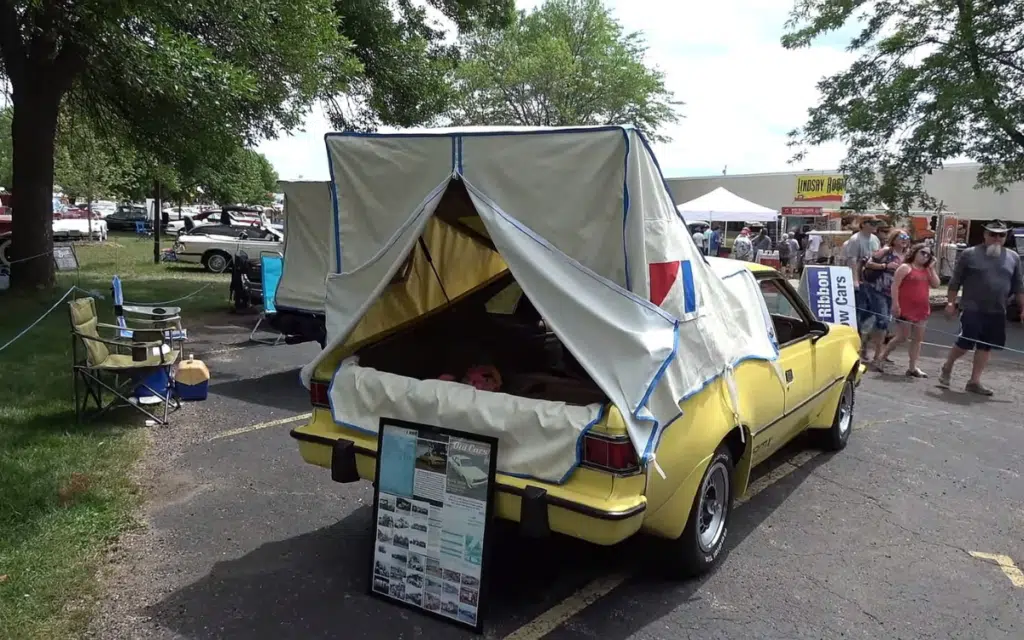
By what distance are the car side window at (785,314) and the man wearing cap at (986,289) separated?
13.0 feet

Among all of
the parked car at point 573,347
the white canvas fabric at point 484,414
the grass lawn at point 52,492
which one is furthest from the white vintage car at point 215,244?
the white canvas fabric at point 484,414

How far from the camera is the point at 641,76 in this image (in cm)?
3494

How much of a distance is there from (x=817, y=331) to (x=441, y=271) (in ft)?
9.01

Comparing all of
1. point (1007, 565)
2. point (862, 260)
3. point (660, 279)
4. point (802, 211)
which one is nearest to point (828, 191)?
point (802, 211)

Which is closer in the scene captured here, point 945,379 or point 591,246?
point 591,246

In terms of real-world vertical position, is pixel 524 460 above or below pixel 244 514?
above

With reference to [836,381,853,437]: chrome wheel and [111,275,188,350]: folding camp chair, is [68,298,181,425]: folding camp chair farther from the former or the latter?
[836,381,853,437]: chrome wheel

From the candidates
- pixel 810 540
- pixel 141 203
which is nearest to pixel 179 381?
pixel 810 540

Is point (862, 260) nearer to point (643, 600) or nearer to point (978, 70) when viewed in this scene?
point (978, 70)

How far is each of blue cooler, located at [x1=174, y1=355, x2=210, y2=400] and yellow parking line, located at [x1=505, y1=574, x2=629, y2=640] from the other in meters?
4.71

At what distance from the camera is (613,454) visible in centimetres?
301

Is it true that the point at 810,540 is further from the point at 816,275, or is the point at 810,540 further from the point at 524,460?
the point at 816,275

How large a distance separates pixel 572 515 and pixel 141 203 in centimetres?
6085

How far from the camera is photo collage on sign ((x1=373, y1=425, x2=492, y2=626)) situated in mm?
3184
